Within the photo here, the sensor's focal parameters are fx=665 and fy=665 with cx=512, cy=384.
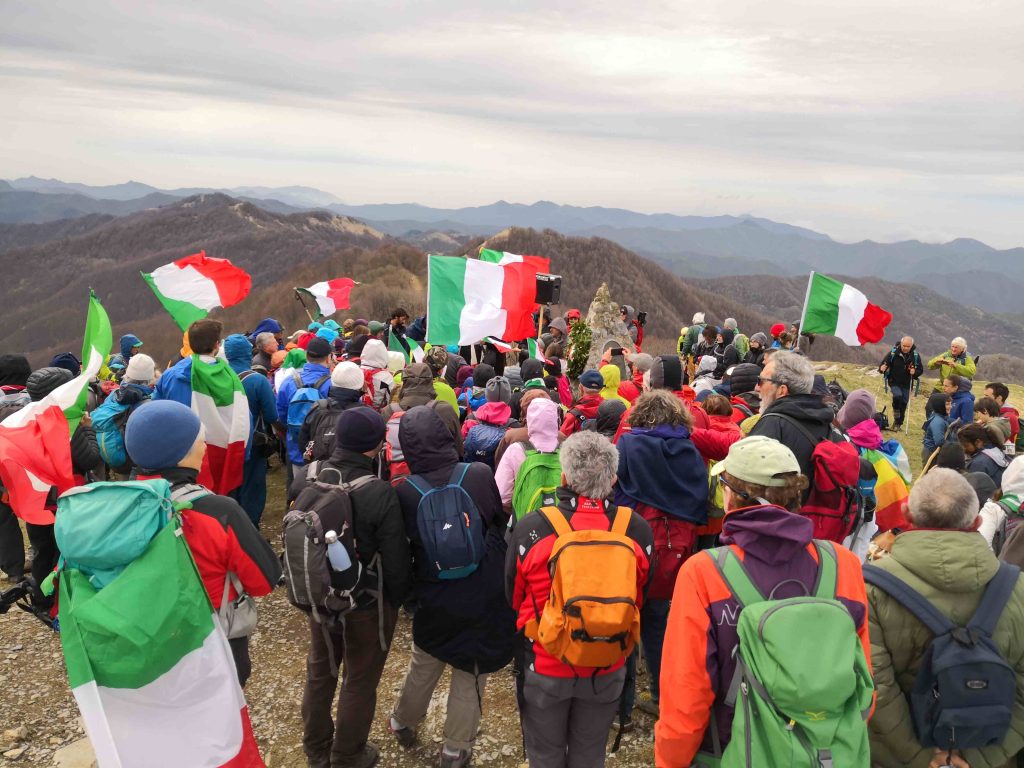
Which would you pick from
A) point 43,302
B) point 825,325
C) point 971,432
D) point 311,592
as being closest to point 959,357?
point 825,325

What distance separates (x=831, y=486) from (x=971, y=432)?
270 cm

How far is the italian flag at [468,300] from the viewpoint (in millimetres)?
8492

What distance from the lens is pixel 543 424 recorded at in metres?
4.30

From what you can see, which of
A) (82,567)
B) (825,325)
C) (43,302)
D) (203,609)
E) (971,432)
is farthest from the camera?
(43,302)

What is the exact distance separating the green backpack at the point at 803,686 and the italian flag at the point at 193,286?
27.5 feet

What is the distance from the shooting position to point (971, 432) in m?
5.78

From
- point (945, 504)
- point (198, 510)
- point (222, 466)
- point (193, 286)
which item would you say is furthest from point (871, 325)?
point (198, 510)

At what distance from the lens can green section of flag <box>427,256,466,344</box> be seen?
334 inches

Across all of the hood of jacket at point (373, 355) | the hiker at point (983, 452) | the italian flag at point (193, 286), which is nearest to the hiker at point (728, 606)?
the hiker at point (983, 452)

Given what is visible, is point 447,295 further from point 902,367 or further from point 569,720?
point 902,367

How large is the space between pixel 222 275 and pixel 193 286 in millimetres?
478

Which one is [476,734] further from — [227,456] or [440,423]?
[227,456]

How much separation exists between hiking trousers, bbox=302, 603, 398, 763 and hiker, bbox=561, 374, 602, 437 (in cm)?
198

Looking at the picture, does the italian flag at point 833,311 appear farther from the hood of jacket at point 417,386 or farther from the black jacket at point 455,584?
the black jacket at point 455,584
